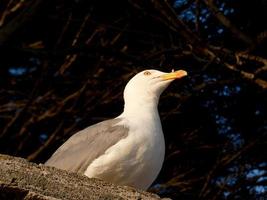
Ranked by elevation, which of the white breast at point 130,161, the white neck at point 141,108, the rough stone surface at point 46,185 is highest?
the rough stone surface at point 46,185

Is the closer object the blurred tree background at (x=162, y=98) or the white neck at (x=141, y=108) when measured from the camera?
the white neck at (x=141, y=108)

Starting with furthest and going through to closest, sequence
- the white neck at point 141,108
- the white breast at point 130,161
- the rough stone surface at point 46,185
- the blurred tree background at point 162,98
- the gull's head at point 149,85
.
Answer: the blurred tree background at point 162,98 < the gull's head at point 149,85 < the white neck at point 141,108 < the white breast at point 130,161 < the rough stone surface at point 46,185

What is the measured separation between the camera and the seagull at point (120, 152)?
317 cm

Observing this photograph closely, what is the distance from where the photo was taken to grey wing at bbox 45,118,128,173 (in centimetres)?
323

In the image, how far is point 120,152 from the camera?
3.17 meters

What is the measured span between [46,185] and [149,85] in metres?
1.91

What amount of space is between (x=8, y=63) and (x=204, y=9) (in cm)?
143

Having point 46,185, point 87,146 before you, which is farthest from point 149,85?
point 46,185

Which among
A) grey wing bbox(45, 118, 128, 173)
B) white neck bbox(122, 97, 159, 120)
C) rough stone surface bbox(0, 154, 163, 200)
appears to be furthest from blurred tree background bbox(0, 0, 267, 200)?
rough stone surface bbox(0, 154, 163, 200)

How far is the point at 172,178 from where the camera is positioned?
6.02 meters

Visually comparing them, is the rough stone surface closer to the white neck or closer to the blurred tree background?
the white neck

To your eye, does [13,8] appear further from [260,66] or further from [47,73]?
[260,66]

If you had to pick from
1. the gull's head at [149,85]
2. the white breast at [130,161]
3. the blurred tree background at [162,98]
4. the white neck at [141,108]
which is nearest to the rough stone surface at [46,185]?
the white breast at [130,161]

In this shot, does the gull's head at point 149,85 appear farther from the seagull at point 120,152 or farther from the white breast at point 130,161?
the white breast at point 130,161
